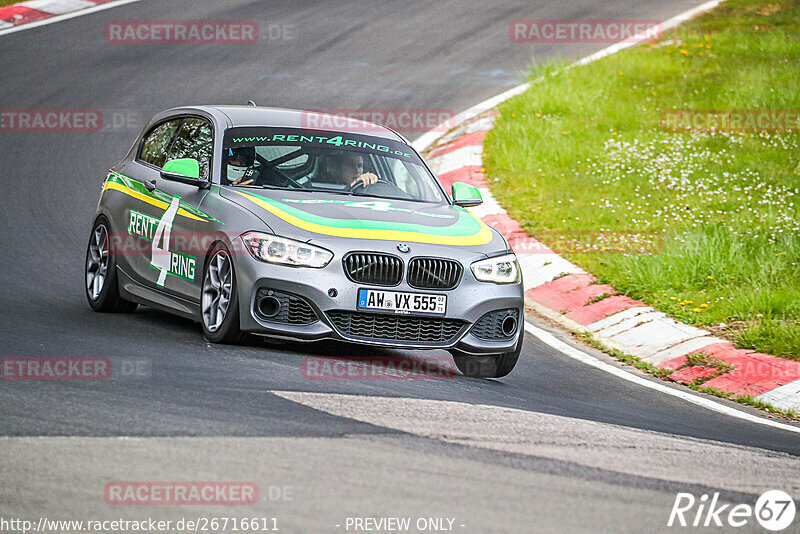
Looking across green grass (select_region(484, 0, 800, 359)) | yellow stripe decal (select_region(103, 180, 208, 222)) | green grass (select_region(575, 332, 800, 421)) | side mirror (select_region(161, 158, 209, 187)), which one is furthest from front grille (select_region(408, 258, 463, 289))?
green grass (select_region(484, 0, 800, 359))

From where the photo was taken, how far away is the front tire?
314 inches

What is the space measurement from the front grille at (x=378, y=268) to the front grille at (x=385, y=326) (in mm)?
209

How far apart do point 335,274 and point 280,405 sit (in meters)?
1.60

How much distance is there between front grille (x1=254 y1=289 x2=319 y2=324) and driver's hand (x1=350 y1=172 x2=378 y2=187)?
4.75ft

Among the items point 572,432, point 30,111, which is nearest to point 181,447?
point 572,432

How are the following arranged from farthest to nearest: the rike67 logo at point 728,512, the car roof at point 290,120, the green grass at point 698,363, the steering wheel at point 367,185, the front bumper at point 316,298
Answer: the car roof at point 290,120 → the steering wheel at point 367,185 → the green grass at point 698,363 → the front bumper at point 316,298 → the rike67 logo at point 728,512

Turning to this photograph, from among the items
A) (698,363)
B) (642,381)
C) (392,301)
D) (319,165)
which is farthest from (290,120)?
(698,363)

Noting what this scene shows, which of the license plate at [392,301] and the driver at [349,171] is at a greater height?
the driver at [349,171]

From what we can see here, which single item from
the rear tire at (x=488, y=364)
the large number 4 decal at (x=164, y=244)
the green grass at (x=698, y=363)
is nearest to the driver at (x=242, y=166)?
the large number 4 decal at (x=164, y=244)

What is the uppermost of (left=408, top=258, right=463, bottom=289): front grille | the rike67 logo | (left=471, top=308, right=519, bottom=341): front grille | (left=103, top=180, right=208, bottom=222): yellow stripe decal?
(left=103, top=180, right=208, bottom=222): yellow stripe decal

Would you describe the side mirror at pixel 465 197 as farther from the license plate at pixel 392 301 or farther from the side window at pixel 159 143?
the side window at pixel 159 143

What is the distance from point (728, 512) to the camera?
543cm

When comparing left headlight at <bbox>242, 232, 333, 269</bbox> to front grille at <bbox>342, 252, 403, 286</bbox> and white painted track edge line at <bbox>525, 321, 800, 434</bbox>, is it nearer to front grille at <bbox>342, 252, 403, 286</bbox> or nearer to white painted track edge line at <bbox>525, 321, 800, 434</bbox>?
front grille at <bbox>342, 252, 403, 286</bbox>

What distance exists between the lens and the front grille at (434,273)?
26.2 feet
